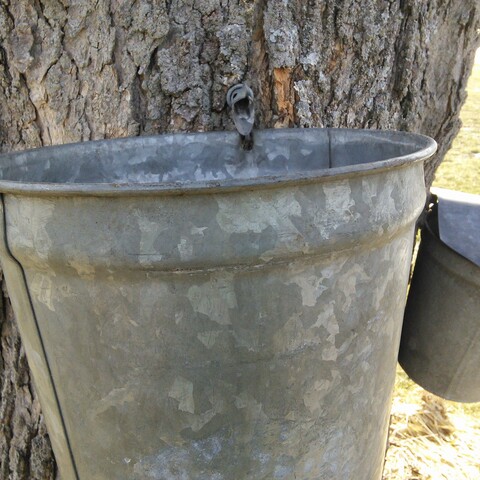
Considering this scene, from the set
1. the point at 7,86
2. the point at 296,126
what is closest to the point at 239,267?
the point at 296,126

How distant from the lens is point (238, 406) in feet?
2.97

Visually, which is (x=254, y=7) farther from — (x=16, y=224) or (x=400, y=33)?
(x=16, y=224)

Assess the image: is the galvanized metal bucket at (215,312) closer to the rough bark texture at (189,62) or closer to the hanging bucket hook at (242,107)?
the hanging bucket hook at (242,107)

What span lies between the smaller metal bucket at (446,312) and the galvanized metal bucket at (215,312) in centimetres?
35

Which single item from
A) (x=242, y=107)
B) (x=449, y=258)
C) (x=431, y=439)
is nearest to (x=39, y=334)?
(x=242, y=107)

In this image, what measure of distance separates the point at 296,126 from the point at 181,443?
891mm

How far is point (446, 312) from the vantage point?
140cm

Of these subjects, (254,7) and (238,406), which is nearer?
(238,406)

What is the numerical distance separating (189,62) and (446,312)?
2.86 feet

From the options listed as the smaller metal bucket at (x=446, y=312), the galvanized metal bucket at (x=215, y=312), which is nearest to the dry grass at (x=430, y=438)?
the smaller metal bucket at (x=446, y=312)

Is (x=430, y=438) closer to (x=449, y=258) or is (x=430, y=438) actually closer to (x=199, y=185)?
(x=449, y=258)

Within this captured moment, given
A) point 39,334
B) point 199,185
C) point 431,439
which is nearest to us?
point 199,185

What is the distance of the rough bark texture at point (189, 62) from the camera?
1.42m

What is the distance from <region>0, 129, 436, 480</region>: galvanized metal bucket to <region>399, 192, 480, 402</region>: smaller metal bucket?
35cm
